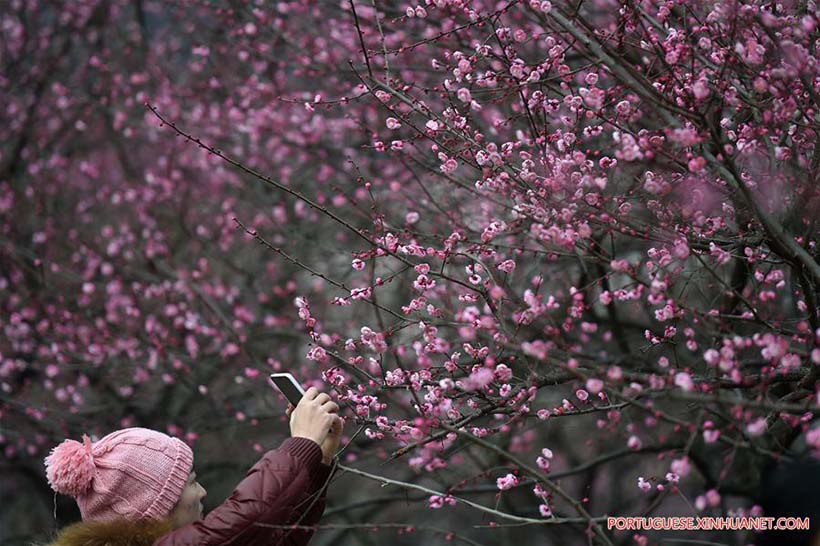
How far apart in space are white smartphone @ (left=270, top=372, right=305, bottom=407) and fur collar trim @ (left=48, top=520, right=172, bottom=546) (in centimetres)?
58

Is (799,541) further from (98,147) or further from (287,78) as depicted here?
(98,147)

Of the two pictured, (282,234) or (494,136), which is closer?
(494,136)

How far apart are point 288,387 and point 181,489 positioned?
1.68ft

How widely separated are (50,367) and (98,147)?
3363 mm

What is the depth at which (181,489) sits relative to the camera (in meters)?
2.99

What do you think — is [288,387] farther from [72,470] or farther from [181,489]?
[72,470]

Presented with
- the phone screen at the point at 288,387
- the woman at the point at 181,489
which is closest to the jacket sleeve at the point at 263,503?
the woman at the point at 181,489

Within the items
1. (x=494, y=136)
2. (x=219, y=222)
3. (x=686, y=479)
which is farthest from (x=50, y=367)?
(x=686, y=479)

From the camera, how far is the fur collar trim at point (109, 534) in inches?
111

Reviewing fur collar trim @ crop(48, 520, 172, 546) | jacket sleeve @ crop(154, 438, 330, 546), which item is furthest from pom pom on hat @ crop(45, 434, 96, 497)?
jacket sleeve @ crop(154, 438, 330, 546)

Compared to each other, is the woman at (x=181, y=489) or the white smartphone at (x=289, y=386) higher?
the white smartphone at (x=289, y=386)

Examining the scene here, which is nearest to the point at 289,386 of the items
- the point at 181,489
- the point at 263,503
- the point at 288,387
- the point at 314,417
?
the point at 288,387

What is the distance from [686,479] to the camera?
5.76 metres

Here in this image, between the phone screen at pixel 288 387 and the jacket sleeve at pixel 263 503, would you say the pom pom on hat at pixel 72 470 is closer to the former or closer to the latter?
the jacket sleeve at pixel 263 503
